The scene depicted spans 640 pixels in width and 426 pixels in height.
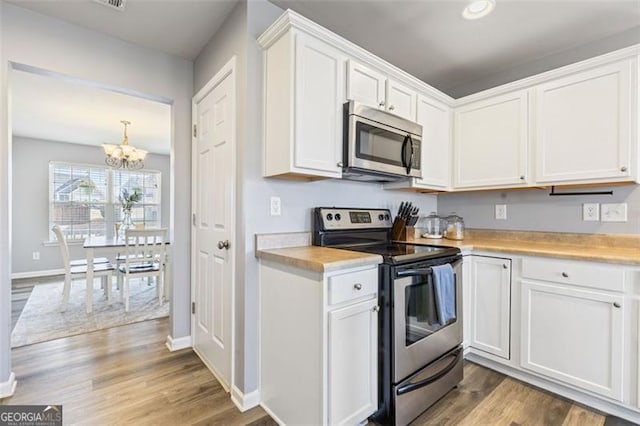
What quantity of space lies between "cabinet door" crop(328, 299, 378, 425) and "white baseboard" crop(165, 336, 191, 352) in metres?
1.64

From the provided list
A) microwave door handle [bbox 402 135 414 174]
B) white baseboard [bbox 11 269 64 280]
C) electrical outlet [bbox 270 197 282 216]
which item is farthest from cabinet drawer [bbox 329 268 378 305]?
white baseboard [bbox 11 269 64 280]

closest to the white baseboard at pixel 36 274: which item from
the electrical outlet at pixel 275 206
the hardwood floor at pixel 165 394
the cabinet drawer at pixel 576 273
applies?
Result: the hardwood floor at pixel 165 394

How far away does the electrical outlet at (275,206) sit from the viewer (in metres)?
1.81

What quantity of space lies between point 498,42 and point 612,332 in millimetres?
2068

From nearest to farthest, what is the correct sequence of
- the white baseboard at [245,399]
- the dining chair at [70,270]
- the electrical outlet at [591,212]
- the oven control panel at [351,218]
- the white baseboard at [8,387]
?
the white baseboard at [245,399], the white baseboard at [8,387], the oven control panel at [351,218], the electrical outlet at [591,212], the dining chair at [70,270]

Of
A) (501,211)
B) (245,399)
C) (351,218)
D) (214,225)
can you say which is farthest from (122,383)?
(501,211)

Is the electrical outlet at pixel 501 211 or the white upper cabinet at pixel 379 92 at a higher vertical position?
the white upper cabinet at pixel 379 92

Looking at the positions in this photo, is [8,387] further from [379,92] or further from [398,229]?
[379,92]

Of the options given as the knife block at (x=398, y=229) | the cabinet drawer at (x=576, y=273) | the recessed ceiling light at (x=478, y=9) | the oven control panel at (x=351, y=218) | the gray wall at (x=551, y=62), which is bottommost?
the cabinet drawer at (x=576, y=273)

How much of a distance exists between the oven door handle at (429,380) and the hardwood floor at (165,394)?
0.18 m

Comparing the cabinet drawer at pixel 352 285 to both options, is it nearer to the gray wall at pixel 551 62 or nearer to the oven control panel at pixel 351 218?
the oven control panel at pixel 351 218

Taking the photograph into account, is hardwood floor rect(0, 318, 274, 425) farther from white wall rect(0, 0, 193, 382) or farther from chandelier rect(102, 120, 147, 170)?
chandelier rect(102, 120, 147, 170)

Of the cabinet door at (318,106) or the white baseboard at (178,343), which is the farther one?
the white baseboard at (178,343)

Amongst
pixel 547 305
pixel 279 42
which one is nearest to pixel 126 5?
pixel 279 42
